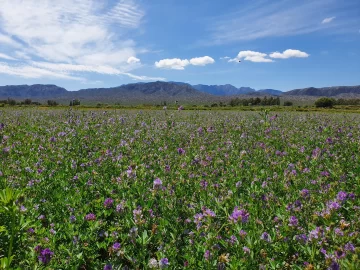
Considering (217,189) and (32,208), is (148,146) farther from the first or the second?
(32,208)

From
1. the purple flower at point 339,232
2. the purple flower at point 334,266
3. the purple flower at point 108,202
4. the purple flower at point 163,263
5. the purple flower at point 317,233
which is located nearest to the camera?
the purple flower at point 334,266

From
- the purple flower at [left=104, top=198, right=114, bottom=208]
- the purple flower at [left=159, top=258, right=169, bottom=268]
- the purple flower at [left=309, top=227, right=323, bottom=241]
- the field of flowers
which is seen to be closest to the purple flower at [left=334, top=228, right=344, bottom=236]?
the field of flowers

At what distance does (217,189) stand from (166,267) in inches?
82.1

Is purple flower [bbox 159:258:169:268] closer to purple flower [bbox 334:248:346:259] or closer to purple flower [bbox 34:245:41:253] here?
purple flower [bbox 34:245:41:253]

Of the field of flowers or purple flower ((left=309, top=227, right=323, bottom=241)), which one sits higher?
purple flower ((left=309, top=227, right=323, bottom=241))

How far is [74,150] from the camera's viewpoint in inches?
272

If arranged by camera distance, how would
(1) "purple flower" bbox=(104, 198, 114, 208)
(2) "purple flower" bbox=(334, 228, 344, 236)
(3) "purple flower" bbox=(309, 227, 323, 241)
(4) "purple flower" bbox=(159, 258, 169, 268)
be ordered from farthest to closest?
(1) "purple flower" bbox=(104, 198, 114, 208)
(2) "purple flower" bbox=(334, 228, 344, 236)
(3) "purple flower" bbox=(309, 227, 323, 241)
(4) "purple flower" bbox=(159, 258, 169, 268)

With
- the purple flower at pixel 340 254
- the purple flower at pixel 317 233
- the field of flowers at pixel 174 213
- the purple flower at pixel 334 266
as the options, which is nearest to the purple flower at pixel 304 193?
the field of flowers at pixel 174 213

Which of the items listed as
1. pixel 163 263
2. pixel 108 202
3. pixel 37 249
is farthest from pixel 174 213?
pixel 37 249

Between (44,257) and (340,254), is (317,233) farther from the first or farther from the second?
(44,257)

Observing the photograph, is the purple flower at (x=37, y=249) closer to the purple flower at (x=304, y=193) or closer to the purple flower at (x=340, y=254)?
the purple flower at (x=340, y=254)

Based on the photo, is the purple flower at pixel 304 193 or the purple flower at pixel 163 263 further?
the purple flower at pixel 304 193

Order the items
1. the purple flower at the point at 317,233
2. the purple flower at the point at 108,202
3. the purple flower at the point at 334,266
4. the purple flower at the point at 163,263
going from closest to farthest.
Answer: the purple flower at the point at 334,266, the purple flower at the point at 163,263, the purple flower at the point at 317,233, the purple flower at the point at 108,202

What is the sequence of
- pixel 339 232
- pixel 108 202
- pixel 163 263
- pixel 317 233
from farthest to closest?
pixel 108 202 < pixel 339 232 < pixel 317 233 < pixel 163 263
